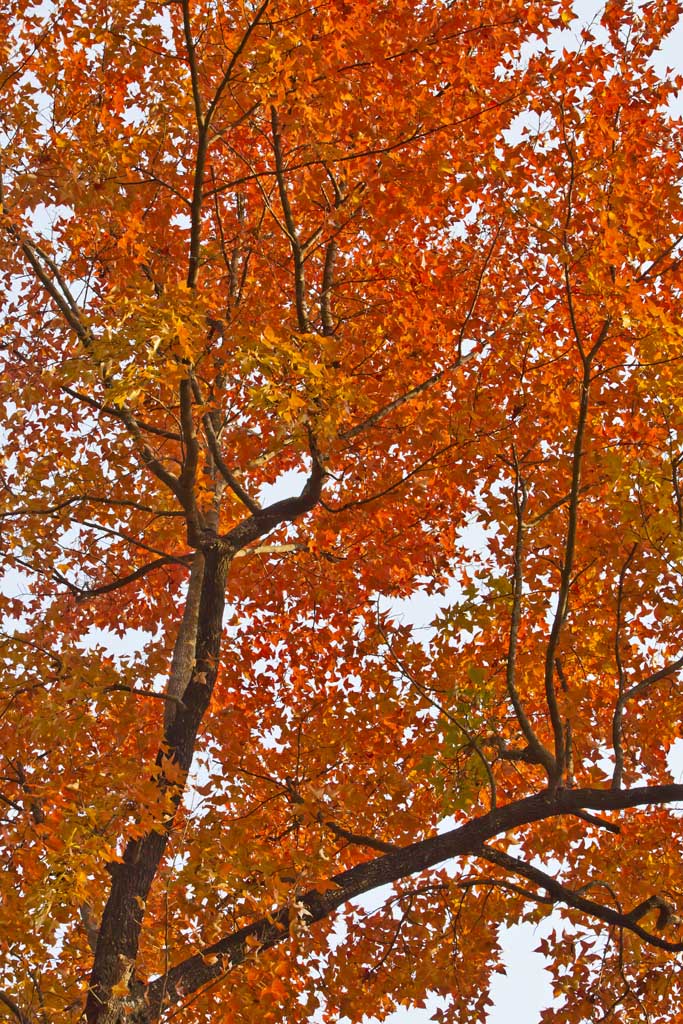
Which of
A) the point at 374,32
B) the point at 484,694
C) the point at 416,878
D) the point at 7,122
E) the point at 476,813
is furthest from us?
the point at 416,878

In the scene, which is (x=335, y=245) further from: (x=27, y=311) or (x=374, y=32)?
(x=27, y=311)

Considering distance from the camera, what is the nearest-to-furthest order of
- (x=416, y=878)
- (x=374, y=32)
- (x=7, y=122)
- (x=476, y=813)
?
(x=7, y=122) < (x=374, y=32) < (x=476, y=813) < (x=416, y=878)

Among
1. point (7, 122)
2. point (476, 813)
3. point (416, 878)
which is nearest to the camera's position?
point (7, 122)

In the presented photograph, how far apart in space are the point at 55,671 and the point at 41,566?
163 cm

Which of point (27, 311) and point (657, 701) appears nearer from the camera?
point (27, 311)

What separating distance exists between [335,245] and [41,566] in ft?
13.5

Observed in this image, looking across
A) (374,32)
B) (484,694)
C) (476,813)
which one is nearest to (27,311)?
(374,32)

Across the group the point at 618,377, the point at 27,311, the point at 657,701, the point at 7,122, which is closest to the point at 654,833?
the point at 657,701

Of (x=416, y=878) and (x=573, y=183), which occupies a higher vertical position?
(x=573, y=183)

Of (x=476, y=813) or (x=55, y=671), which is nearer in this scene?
(x=55, y=671)

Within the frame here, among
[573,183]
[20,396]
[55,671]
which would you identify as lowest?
[55,671]

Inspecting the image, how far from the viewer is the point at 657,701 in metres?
9.10

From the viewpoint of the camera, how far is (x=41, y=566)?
823 centimetres

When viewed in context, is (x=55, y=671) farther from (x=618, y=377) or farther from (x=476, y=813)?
(x=618, y=377)
